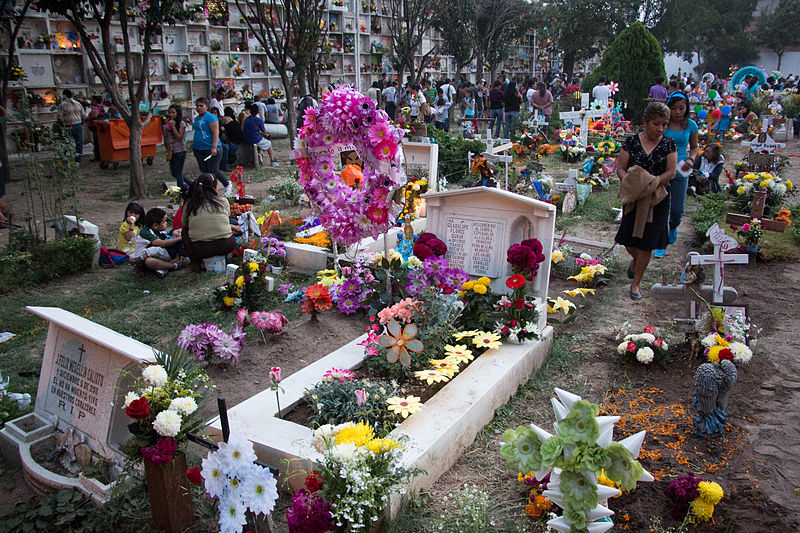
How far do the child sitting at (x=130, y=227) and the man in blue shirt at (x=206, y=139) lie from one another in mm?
3075

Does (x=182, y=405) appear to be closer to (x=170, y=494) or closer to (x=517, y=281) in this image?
(x=170, y=494)

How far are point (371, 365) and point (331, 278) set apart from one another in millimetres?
2127

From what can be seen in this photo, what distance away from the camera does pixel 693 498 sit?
3121mm

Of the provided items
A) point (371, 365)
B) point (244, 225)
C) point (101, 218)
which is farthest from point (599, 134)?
point (371, 365)

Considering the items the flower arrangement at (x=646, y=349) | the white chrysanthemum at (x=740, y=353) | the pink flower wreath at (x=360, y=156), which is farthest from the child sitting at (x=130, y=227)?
the white chrysanthemum at (x=740, y=353)

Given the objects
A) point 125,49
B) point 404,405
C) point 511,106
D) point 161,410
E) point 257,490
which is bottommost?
point 404,405

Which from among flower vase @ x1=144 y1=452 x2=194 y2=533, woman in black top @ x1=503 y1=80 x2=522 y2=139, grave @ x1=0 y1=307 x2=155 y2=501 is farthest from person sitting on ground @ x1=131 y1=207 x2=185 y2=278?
woman in black top @ x1=503 y1=80 x2=522 y2=139

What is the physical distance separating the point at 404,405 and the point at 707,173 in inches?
377

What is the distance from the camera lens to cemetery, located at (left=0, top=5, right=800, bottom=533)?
2.99 meters

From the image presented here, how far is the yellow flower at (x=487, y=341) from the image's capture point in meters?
4.82

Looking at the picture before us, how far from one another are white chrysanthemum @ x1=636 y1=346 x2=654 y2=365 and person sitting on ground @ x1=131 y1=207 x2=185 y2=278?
5.45m

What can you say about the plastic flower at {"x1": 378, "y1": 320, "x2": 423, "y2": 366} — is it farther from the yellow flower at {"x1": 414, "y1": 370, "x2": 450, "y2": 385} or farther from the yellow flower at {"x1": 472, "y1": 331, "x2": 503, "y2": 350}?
the yellow flower at {"x1": 472, "y1": 331, "x2": 503, "y2": 350}

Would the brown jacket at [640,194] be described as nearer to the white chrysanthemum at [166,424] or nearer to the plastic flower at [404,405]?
the plastic flower at [404,405]

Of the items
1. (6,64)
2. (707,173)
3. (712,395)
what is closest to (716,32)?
(707,173)
